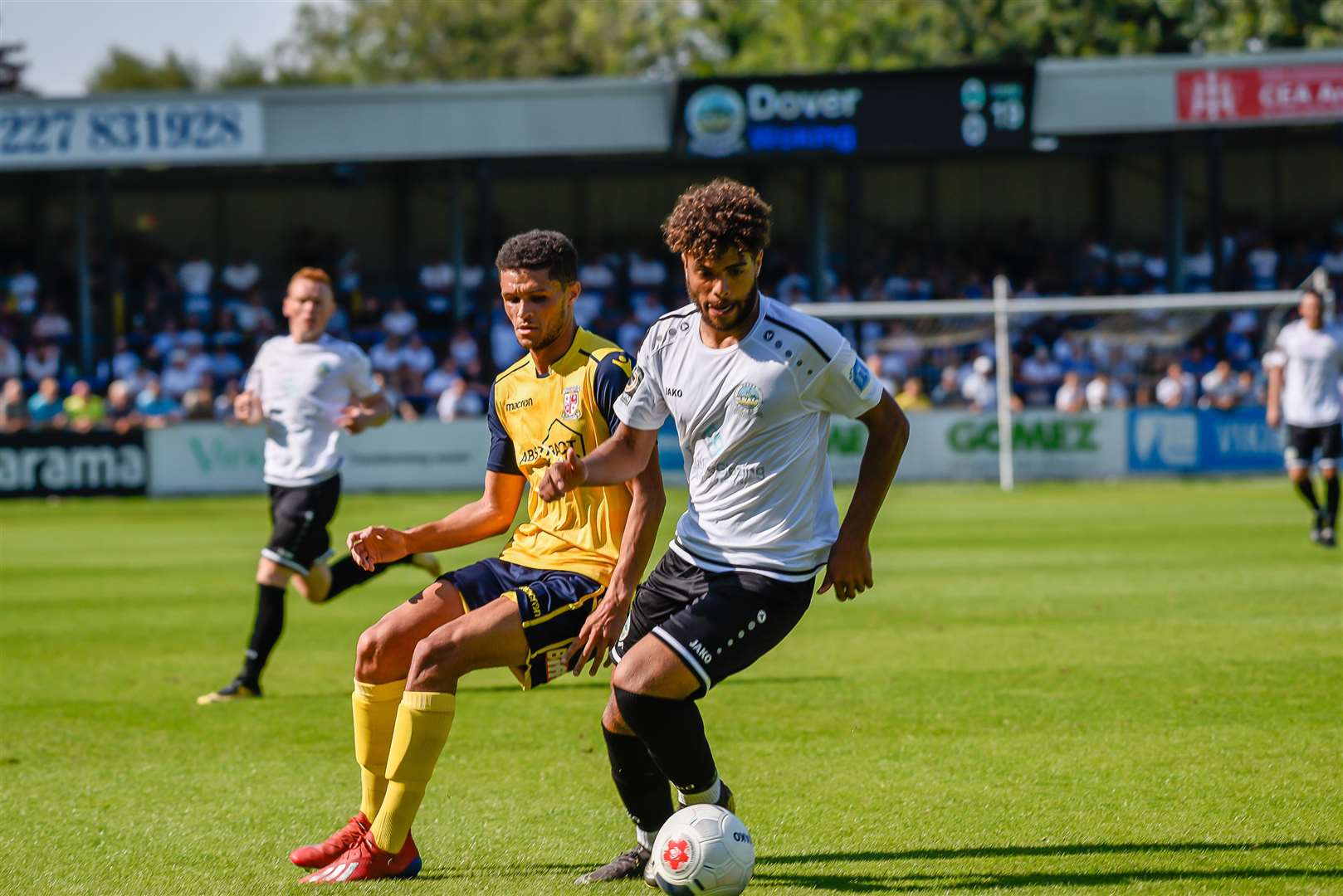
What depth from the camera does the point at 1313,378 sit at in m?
16.1

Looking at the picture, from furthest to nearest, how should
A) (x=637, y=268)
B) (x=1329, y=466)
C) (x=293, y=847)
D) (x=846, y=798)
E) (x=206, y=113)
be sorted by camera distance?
(x=637, y=268) → (x=206, y=113) → (x=1329, y=466) → (x=846, y=798) → (x=293, y=847)

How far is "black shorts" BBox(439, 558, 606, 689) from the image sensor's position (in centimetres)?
556

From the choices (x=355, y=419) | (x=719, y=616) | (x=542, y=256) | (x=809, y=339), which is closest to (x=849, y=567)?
(x=719, y=616)

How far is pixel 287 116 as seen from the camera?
30.0 metres

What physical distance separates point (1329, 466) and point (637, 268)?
69.3 feet

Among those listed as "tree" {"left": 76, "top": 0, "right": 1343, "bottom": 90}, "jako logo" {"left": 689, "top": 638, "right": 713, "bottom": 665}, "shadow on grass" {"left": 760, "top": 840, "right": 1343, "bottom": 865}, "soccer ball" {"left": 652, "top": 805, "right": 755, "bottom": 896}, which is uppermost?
"tree" {"left": 76, "top": 0, "right": 1343, "bottom": 90}

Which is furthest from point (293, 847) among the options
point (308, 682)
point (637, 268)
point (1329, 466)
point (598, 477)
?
point (637, 268)

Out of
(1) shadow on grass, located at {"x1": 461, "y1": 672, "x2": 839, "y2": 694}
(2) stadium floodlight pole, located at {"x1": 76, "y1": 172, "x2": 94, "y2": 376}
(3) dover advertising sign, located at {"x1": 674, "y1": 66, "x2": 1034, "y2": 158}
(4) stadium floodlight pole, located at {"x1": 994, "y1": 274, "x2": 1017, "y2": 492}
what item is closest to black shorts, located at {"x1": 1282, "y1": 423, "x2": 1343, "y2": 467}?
(1) shadow on grass, located at {"x1": 461, "y1": 672, "x2": 839, "y2": 694}

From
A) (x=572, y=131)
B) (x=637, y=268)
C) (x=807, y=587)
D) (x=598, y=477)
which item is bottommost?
(x=807, y=587)

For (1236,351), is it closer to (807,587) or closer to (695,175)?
(695,175)

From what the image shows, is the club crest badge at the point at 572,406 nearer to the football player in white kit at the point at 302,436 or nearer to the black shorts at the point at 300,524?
the football player in white kit at the point at 302,436

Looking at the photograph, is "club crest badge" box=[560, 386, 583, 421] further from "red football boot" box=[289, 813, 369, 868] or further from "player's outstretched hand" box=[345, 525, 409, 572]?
"red football boot" box=[289, 813, 369, 868]

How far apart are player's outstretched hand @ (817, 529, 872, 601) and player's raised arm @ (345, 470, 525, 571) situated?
1.36 m

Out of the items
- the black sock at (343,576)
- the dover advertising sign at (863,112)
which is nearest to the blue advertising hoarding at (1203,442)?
the dover advertising sign at (863,112)
